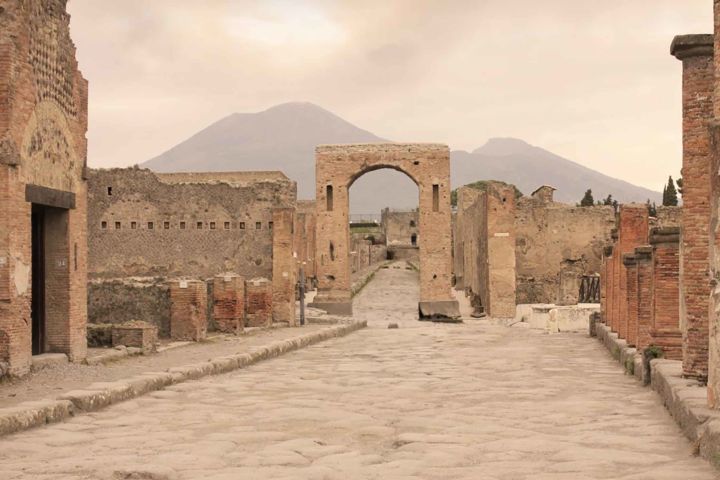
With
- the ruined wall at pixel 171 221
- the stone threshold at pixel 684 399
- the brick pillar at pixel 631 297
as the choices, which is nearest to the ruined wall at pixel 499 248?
the ruined wall at pixel 171 221

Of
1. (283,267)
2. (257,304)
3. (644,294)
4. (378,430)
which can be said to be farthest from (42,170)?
(283,267)

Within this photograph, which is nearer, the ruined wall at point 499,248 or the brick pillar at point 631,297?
the brick pillar at point 631,297

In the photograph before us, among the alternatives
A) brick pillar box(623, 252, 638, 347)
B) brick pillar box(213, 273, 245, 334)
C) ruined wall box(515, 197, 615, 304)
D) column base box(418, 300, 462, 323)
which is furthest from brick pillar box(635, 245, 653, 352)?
ruined wall box(515, 197, 615, 304)

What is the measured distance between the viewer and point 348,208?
27.5 meters

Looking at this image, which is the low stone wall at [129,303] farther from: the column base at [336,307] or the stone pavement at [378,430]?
the column base at [336,307]

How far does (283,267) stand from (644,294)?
10341 millimetres

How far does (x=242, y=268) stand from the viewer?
2039 centimetres

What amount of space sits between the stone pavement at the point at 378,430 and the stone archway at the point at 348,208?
16230 mm

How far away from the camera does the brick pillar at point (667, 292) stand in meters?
8.39

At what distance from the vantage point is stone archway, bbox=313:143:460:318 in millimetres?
26906

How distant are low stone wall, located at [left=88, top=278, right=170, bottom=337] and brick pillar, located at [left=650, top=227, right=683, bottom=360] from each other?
24.4 ft

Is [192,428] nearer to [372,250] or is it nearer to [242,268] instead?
[242,268]

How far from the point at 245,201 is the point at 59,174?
1046cm

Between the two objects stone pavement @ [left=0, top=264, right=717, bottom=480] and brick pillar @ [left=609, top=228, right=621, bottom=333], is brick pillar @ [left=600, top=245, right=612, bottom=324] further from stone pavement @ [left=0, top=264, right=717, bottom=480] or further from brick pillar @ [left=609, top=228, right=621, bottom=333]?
stone pavement @ [left=0, top=264, right=717, bottom=480]
